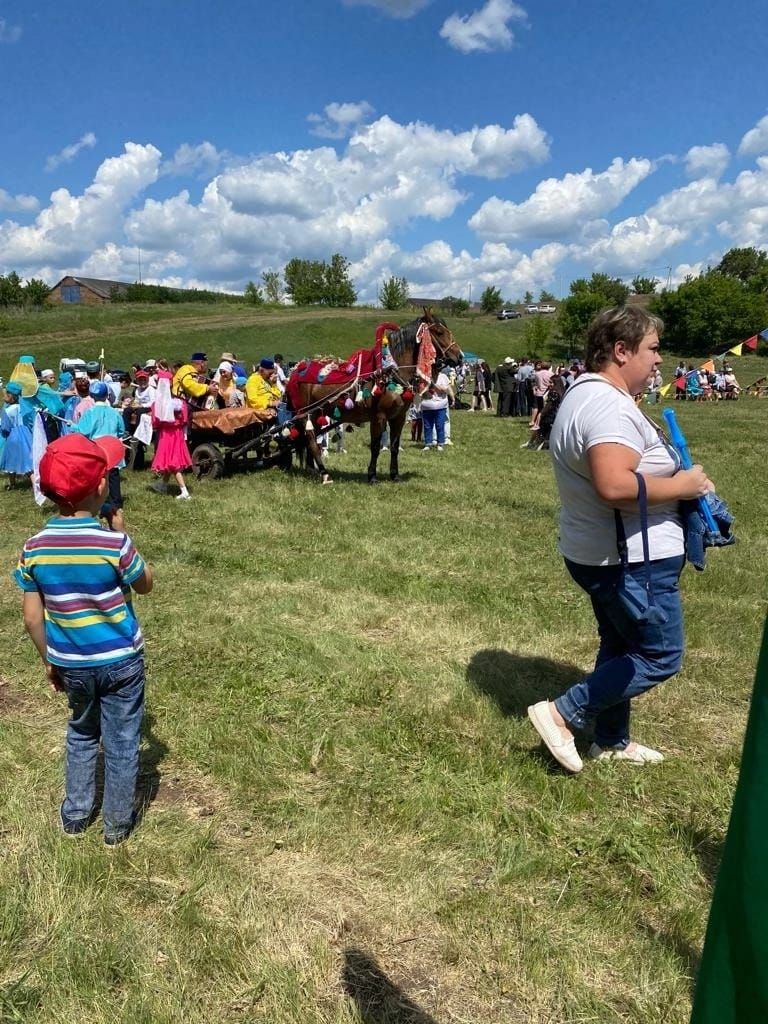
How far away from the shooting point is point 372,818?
312cm

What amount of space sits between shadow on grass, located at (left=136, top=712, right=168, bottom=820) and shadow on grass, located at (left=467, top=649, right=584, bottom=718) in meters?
1.94

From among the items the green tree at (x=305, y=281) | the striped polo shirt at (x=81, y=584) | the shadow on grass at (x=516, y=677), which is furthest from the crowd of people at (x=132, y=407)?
the green tree at (x=305, y=281)

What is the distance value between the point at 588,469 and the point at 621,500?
0.66ft

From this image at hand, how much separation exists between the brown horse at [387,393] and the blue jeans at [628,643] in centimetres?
728

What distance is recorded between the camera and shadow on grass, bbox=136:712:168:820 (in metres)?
3.32

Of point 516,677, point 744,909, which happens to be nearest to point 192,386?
point 516,677

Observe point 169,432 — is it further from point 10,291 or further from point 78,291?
point 78,291

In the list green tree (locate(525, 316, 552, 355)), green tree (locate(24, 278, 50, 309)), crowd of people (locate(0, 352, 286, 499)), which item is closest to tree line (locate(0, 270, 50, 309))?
green tree (locate(24, 278, 50, 309))

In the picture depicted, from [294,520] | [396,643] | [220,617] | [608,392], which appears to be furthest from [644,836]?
[294,520]

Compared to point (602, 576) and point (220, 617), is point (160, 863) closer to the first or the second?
point (602, 576)

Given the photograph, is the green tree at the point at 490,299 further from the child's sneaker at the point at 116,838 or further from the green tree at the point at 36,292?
the child's sneaker at the point at 116,838

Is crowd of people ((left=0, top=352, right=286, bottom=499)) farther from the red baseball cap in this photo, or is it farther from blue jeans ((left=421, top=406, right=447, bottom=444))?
the red baseball cap

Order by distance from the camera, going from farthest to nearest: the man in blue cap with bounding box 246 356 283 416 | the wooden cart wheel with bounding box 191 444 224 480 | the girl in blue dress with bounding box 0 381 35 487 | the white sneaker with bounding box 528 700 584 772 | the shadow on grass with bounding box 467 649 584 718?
the man in blue cap with bounding box 246 356 283 416 → the wooden cart wheel with bounding box 191 444 224 480 → the girl in blue dress with bounding box 0 381 35 487 → the shadow on grass with bounding box 467 649 584 718 → the white sneaker with bounding box 528 700 584 772

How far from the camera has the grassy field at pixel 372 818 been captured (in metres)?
2.31
